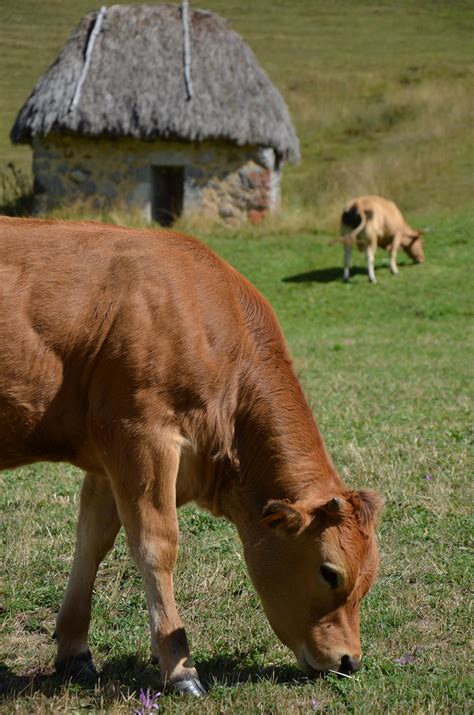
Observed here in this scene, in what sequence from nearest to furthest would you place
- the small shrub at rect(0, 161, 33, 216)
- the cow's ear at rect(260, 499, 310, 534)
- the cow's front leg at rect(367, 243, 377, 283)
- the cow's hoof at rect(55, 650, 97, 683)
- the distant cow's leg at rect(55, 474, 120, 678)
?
the cow's ear at rect(260, 499, 310, 534)
the cow's hoof at rect(55, 650, 97, 683)
the distant cow's leg at rect(55, 474, 120, 678)
the cow's front leg at rect(367, 243, 377, 283)
the small shrub at rect(0, 161, 33, 216)

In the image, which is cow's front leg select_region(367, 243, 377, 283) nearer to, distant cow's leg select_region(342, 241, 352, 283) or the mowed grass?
distant cow's leg select_region(342, 241, 352, 283)

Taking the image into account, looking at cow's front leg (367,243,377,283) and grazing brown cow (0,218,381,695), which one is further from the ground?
grazing brown cow (0,218,381,695)

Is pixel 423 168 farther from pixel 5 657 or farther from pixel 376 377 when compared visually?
pixel 5 657

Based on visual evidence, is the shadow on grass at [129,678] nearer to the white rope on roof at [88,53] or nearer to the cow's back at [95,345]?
the cow's back at [95,345]

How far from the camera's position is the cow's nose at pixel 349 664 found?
404 cm

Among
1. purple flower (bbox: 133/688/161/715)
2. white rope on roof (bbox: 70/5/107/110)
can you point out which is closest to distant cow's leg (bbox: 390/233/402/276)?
white rope on roof (bbox: 70/5/107/110)

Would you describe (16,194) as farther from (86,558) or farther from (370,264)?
(86,558)

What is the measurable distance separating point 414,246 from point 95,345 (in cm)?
1913

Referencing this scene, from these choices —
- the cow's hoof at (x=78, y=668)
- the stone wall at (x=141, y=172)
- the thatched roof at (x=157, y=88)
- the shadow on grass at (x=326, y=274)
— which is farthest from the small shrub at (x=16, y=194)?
the cow's hoof at (x=78, y=668)

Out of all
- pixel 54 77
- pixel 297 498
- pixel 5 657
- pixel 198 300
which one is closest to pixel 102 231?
pixel 198 300

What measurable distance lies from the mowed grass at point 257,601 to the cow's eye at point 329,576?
17.0 inches

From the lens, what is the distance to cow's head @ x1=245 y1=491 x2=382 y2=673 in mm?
3984

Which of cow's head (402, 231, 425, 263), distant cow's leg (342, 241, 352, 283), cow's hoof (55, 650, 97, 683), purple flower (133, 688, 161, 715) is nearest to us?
purple flower (133, 688, 161, 715)

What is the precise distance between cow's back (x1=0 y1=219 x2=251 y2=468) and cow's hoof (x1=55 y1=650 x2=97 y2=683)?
947 millimetres
